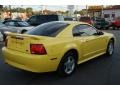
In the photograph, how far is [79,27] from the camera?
723cm

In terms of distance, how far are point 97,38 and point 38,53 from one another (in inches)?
105

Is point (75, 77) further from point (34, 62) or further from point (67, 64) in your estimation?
point (34, 62)

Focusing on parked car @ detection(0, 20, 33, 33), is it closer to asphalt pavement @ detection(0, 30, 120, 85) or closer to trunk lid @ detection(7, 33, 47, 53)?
asphalt pavement @ detection(0, 30, 120, 85)

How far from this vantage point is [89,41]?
7305 mm

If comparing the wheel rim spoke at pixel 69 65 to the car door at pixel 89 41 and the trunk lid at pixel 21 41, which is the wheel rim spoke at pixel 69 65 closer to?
the car door at pixel 89 41

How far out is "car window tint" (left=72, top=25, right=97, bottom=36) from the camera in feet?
23.0

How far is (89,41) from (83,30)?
38 centimetres

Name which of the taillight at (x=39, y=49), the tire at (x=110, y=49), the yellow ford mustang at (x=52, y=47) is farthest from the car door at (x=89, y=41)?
the taillight at (x=39, y=49)

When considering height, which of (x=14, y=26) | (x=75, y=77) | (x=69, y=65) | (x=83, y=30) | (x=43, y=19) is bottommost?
(x=75, y=77)

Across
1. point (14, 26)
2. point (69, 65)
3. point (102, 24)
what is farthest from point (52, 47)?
point (102, 24)

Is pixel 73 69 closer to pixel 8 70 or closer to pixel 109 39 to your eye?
pixel 8 70

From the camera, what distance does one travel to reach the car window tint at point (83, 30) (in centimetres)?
701

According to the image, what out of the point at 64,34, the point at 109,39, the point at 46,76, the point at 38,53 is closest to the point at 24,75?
the point at 46,76

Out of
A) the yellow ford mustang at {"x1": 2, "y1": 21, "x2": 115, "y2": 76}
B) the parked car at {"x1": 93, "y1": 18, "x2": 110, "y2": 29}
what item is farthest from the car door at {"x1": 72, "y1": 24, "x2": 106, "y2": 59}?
the parked car at {"x1": 93, "y1": 18, "x2": 110, "y2": 29}
